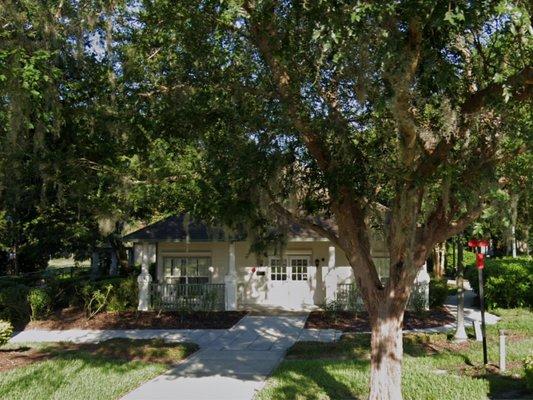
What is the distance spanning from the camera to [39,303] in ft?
62.4

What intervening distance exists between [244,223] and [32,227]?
19180 millimetres

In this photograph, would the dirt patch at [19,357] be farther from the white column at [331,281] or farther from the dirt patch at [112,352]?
the white column at [331,281]

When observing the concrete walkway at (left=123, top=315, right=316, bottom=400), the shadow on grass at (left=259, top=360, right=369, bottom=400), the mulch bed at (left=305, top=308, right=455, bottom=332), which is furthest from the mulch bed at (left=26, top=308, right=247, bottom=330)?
the shadow on grass at (left=259, top=360, right=369, bottom=400)

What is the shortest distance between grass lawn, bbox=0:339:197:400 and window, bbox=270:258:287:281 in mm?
8601

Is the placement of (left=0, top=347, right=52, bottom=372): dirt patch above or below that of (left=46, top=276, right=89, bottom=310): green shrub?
below

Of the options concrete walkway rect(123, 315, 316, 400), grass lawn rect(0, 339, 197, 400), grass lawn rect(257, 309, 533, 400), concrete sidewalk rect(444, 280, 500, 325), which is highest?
concrete sidewalk rect(444, 280, 500, 325)

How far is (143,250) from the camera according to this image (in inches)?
829

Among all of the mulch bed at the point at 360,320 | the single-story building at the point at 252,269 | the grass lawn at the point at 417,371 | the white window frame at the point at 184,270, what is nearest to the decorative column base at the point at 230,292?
the single-story building at the point at 252,269

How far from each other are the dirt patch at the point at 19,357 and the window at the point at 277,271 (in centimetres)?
1002

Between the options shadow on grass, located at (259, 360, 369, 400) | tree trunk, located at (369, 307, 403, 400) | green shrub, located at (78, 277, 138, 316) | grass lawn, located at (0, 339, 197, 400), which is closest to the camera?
tree trunk, located at (369, 307, 403, 400)

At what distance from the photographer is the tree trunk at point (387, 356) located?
7.32 m

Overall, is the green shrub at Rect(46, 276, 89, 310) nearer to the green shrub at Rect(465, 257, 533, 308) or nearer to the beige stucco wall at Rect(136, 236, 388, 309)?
the beige stucco wall at Rect(136, 236, 388, 309)

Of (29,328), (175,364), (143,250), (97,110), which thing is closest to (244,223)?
(97,110)

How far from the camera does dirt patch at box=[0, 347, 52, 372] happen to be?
12023 millimetres
